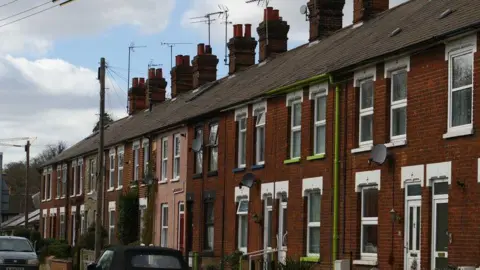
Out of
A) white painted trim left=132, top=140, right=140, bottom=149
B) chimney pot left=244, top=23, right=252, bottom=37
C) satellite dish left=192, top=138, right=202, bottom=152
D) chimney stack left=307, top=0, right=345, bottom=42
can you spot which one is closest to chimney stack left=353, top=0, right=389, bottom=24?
chimney stack left=307, top=0, right=345, bottom=42

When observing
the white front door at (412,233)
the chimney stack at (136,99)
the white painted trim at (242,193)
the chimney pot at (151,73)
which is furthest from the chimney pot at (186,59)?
the white front door at (412,233)

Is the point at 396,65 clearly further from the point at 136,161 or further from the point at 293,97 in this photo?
the point at 136,161

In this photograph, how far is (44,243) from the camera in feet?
181

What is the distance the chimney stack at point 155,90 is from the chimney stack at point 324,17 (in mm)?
19821

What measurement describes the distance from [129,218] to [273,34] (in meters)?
10.6

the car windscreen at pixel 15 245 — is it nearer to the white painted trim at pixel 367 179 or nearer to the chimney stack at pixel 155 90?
the white painted trim at pixel 367 179

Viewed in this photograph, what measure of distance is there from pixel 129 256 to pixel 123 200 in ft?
75.1

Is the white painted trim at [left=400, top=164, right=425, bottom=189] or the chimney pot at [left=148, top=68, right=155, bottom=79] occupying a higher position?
the chimney pot at [left=148, top=68, right=155, bottom=79]

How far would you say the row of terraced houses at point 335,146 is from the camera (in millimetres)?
21719

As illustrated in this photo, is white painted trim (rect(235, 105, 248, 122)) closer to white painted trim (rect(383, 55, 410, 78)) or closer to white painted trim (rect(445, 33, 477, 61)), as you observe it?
white painted trim (rect(383, 55, 410, 78))

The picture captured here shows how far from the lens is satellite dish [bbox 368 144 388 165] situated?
78.1ft

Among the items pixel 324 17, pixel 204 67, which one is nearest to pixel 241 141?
pixel 324 17

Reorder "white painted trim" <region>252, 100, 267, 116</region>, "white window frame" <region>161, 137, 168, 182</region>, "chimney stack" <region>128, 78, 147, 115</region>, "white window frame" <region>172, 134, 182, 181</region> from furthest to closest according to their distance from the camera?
"chimney stack" <region>128, 78, 147, 115</region>, "white window frame" <region>161, 137, 168, 182</region>, "white window frame" <region>172, 134, 182, 181</region>, "white painted trim" <region>252, 100, 267, 116</region>

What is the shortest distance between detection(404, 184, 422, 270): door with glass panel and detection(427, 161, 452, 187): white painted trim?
1.80ft
